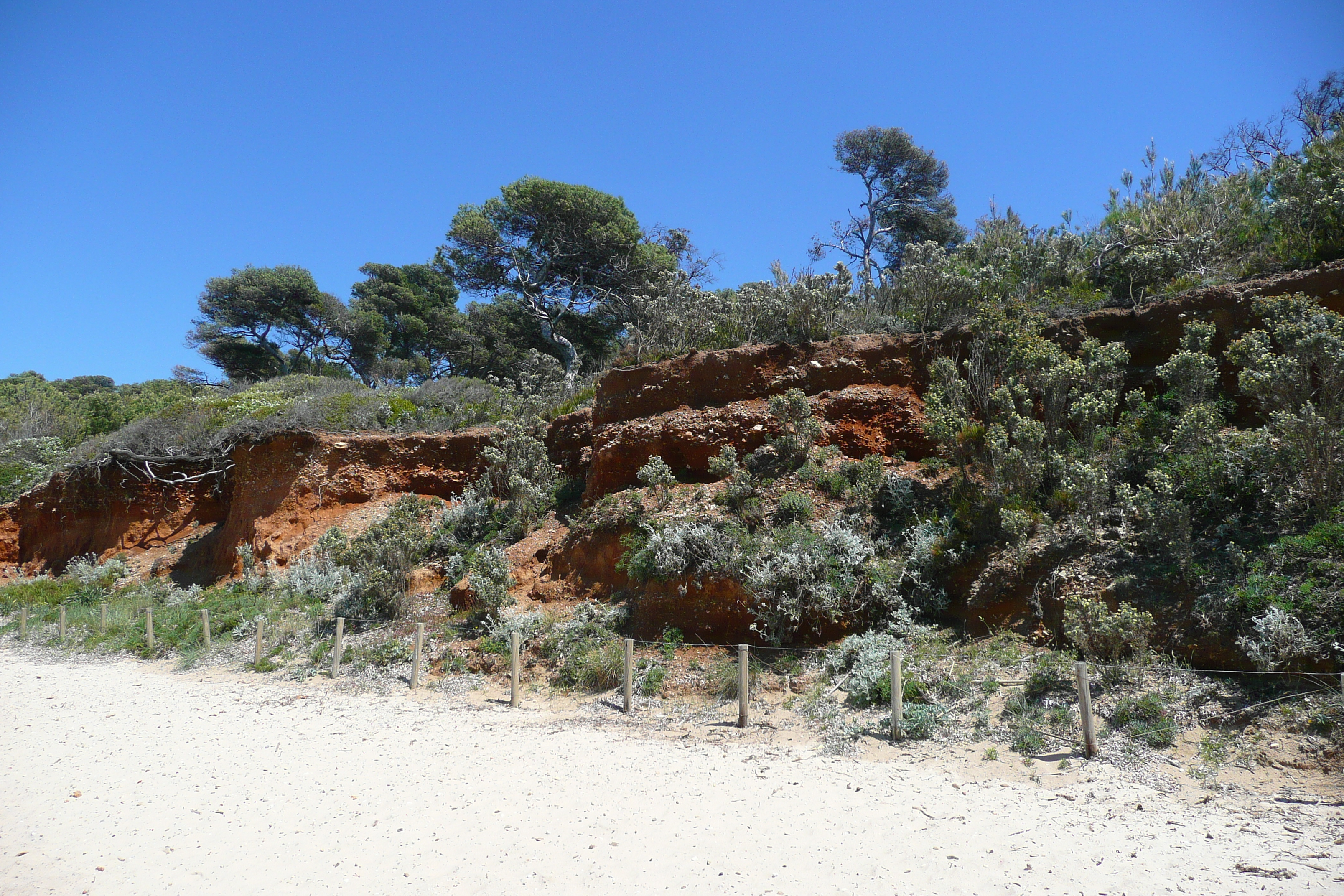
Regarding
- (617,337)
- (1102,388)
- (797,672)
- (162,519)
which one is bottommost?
(797,672)

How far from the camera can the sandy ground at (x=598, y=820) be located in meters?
5.30

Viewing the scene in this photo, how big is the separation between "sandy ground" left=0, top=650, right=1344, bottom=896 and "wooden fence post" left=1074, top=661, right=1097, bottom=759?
0.69ft

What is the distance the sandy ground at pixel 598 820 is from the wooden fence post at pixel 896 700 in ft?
0.82

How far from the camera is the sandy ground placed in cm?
530

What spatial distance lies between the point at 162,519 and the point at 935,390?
22102 mm

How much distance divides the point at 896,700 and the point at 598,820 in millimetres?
3333

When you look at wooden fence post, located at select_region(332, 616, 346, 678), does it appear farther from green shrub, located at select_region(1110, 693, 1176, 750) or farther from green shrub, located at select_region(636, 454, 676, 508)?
green shrub, located at select_region(1110, 693, 1176, 750)

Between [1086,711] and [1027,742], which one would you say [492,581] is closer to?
[1027,742]

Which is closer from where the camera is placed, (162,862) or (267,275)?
(162,862)

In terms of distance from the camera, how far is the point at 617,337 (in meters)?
27.7

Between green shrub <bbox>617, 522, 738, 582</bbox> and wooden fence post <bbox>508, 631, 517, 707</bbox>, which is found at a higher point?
green shrub <bbox>617, 522, 738, 582</bbox>

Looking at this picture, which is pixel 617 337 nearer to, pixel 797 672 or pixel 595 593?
pixel 595 593

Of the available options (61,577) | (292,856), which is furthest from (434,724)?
(61,577)

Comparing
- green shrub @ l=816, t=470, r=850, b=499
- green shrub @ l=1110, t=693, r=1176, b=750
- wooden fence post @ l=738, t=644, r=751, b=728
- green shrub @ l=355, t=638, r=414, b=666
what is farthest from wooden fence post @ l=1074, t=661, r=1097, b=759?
green shrub @ l=355, t=638, r=414, b=666
